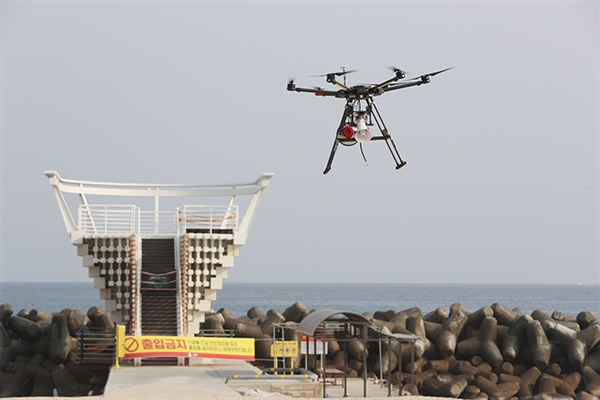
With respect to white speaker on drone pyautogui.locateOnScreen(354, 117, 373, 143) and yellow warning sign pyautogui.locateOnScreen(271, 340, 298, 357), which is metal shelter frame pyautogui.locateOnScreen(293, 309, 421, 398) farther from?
white speaker on drone pyautogui.locateOnScreen(354, 117, 373, 143)

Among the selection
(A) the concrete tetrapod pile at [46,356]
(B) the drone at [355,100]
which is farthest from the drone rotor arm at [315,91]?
(A) the concrete tetrapod pile at [46,356]

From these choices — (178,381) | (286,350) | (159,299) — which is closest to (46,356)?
(159,299)

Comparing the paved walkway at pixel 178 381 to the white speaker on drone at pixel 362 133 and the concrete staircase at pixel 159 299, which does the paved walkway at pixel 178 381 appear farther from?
the white speaker on drone at pixel 362 133

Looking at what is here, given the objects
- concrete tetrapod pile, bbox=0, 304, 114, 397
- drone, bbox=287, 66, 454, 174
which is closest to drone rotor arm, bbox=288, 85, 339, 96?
drone, bbox=287, 66, 454, 174

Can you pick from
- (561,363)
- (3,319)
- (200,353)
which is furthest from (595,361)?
(3,319)

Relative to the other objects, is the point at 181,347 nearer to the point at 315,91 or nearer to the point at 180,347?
the point at 180,347

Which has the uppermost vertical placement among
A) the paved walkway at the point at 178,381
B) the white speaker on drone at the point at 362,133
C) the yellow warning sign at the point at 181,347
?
the white speaker on drone at the point at 362,133
